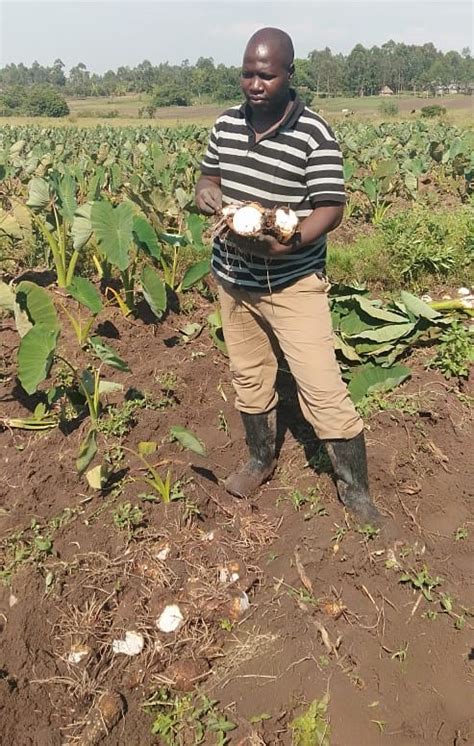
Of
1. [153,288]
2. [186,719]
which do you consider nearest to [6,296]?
[153,288]

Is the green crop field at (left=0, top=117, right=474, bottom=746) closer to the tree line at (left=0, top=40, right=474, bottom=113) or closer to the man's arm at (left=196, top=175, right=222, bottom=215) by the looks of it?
the man's arm at (left=196, top=175, right=222, bottom=215)

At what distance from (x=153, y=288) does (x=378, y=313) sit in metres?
1.32

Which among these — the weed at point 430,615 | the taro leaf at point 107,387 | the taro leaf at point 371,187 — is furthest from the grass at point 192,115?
the weed at point 430,615

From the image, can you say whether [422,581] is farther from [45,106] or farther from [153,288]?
→ [45,106]

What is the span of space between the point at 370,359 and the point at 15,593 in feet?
7.06

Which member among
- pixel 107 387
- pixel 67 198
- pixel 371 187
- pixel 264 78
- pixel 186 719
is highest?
pixel 264 78

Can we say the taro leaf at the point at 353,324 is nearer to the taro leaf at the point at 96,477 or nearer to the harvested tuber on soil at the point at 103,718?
the taro leaf at the point at 96,477

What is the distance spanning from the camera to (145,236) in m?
4.15

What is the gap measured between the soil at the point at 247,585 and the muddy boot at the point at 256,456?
0.20ft

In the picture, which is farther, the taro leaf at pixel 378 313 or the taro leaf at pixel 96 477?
the taro leaf at pixel 378 313

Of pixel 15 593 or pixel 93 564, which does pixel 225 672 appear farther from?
pixel 15 593

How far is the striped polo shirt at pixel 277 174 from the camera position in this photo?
2119mm

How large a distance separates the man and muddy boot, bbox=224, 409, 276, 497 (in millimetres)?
10

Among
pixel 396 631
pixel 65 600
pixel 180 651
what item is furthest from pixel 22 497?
pixel 396 631
